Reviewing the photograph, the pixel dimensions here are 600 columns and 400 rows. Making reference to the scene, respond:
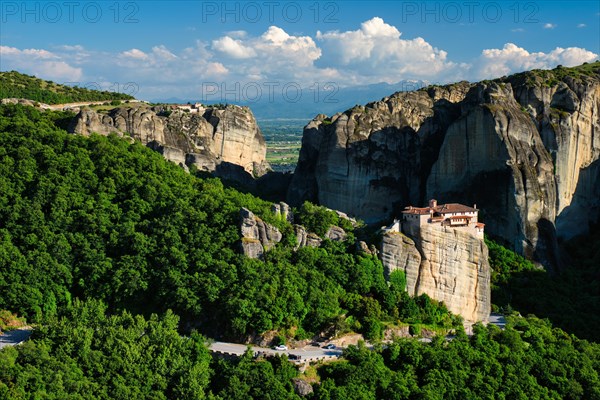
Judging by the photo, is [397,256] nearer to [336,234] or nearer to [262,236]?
[336,234]

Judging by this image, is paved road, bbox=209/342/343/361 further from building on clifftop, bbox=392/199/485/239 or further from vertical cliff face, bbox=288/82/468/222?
vertical cliff face, bbox=288/82/468/222

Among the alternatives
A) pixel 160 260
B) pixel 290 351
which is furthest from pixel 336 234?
pixel 160 260

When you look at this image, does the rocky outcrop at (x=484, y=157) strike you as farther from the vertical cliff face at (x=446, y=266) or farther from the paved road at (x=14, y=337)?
the paved road at (x=14, y=337)

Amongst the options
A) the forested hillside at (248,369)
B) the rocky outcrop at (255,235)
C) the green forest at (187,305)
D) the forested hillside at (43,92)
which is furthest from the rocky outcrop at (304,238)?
the forested hillside at (43,92)

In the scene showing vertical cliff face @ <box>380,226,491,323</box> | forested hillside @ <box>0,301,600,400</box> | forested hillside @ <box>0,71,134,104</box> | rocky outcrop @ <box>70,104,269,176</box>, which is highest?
forested hillside @ <box>0,71,134,104</box>

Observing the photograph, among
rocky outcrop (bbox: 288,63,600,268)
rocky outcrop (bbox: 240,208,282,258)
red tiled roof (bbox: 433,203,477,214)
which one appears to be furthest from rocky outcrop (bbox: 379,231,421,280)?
rocky outcrop (bbox: 288,63,600,268)

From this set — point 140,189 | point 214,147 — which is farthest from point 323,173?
point 140,189
